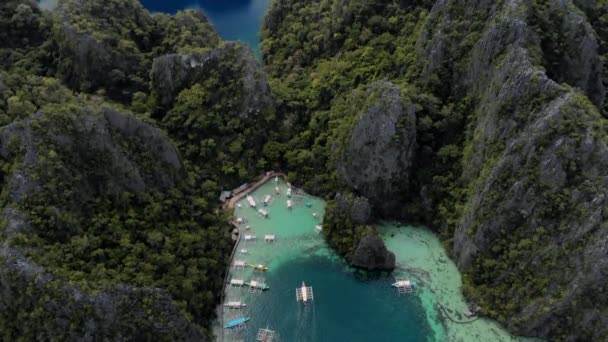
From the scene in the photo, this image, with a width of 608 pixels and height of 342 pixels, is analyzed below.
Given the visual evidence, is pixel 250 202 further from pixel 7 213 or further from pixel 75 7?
pixel 75 7

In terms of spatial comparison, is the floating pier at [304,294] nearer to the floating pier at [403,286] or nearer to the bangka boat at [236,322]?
the bangka boat at [236,322]

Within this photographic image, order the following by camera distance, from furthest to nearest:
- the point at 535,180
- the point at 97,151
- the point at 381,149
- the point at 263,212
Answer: the point at 263,212 < the point at 381,149 < the point at 97,151 < the point at 535,180

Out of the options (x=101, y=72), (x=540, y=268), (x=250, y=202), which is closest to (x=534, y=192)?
(x=540, y=268)

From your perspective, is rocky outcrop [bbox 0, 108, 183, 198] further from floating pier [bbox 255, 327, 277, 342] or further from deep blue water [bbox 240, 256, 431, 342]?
floating pier [bbox 255, 327, 277, 342]

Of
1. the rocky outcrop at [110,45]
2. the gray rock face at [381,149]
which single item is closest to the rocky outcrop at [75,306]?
the gray rock face at [381,149]

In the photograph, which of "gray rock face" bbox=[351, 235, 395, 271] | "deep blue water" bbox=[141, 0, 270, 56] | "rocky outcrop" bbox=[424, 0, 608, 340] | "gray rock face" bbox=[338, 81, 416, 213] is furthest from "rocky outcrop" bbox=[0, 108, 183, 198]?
"deep blue water" bbox=[141, 0, 270, 56]

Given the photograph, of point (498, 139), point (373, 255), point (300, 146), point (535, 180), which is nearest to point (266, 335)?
point (373, 255)

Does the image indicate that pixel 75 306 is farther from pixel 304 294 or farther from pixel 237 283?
pixel 304 294
